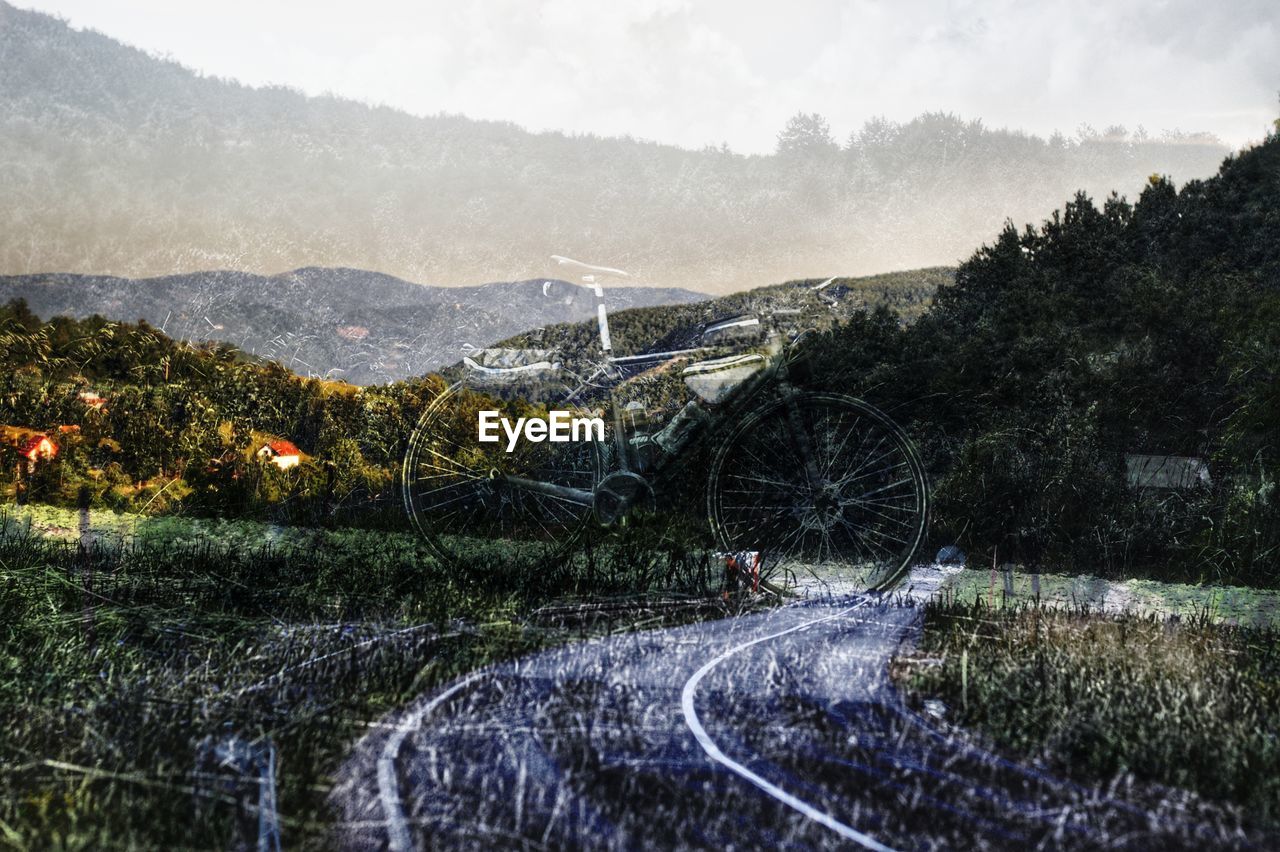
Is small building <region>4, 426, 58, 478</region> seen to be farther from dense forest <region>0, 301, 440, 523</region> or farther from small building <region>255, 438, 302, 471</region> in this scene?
small building <region>255, 438, 302, 471</region>

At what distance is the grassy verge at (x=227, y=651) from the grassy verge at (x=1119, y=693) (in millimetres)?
1483

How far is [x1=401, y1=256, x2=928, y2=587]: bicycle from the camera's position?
551 centimetres

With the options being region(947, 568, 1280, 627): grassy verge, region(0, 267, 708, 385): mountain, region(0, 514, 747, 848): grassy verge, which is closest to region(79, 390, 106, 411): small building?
region(0, 267, 708, 385): mountain

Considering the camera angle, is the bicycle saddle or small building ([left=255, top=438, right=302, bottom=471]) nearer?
the bicycle saddle

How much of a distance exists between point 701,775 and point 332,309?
730 centimetres

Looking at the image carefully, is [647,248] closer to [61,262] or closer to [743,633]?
[743,633]

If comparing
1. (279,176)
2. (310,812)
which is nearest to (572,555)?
(310,812)

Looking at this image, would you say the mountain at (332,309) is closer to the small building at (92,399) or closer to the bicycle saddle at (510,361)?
the bicycle saddle at (510,361)

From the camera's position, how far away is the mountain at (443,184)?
8.98 metres

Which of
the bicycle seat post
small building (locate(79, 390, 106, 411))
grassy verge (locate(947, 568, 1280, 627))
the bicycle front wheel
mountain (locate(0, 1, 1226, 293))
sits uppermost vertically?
mountain (locate(0, 1, 1226, 293))

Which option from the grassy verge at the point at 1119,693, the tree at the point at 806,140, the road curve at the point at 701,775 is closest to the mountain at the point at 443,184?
the tree at the point at 806,140

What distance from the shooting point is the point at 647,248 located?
913cm

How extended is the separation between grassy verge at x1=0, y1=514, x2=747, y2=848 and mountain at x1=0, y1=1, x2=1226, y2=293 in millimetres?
3689

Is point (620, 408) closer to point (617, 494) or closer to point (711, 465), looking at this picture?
point (617, 494)
